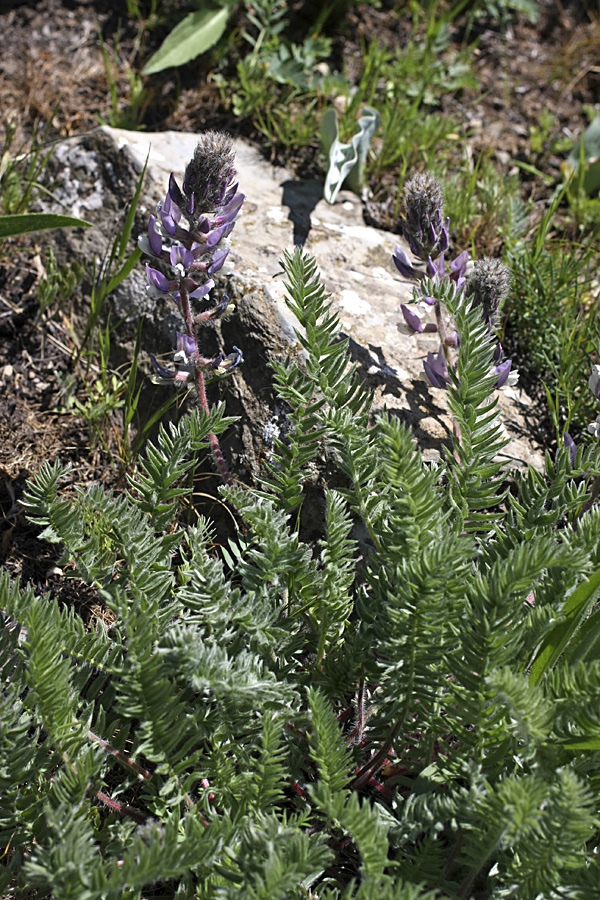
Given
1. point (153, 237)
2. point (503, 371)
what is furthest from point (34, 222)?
point (503, 371)

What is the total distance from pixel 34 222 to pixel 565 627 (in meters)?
2.04

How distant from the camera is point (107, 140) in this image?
11.0 feet

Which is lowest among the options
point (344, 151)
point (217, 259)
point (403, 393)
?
point (403, 393)

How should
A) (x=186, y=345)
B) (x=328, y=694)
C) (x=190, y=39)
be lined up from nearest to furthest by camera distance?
(x=328, y=694) → (x=186, y=345) → (x=190, y=39)

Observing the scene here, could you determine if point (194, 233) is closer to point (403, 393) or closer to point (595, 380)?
point (403, 393)

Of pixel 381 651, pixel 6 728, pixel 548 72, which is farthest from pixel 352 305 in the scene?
pixel 548 72

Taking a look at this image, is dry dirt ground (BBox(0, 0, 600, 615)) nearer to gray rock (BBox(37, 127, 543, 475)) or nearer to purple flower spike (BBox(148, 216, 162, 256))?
gray rock (BBox(37, 127, 543, 475))

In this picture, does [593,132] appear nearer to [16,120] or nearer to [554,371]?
[554,371]

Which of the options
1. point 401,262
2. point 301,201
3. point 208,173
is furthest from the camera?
point 301,201

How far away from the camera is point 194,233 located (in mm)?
2262

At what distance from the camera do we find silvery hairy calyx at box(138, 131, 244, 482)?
2.19 m

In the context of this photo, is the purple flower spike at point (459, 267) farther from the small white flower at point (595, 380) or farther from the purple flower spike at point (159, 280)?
the purple flower spike at point (159, 280)

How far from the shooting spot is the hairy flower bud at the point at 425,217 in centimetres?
239

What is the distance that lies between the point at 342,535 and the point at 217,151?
1.13m
